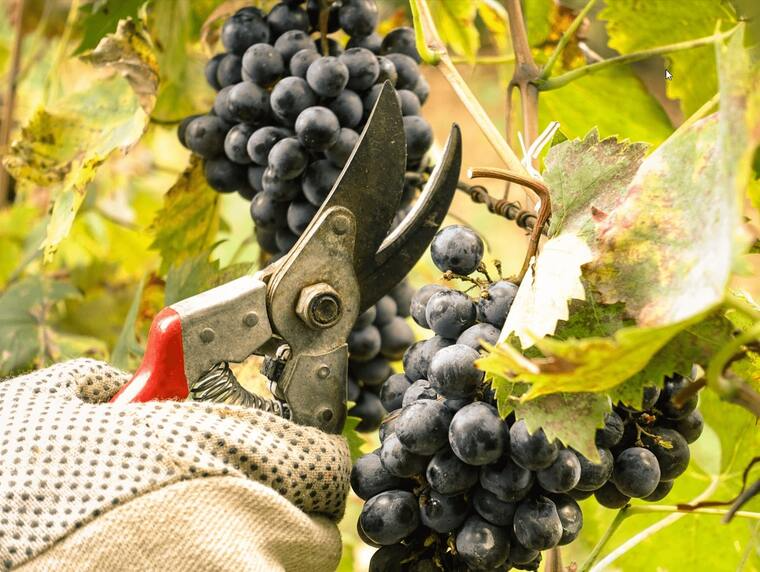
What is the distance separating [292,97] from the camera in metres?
0.80

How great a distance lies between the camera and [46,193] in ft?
5.24

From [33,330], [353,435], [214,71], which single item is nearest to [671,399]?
[353,435]

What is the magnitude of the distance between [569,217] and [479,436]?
15 cm

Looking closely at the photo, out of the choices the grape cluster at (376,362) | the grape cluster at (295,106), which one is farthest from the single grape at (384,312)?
the grape cluster at (295,106)

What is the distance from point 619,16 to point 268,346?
539mm

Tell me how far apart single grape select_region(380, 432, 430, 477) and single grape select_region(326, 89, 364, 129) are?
35 cm

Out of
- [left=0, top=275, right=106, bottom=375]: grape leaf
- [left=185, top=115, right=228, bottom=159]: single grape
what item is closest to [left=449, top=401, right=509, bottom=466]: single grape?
[left=185, top=115, right=228, bottom=159]: single grape

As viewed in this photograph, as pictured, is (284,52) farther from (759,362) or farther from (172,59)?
(759,362)

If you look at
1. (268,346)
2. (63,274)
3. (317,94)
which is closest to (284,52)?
(317,94)

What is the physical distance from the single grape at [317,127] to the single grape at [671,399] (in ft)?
1.24

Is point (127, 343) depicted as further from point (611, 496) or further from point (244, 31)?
point (611, 496)

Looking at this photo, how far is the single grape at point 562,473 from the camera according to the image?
52 centimetres

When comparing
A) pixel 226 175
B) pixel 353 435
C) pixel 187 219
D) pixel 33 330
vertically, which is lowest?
pixel 33 330

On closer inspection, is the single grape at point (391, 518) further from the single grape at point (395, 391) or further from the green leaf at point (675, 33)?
the green leaf at point (675, 33)
